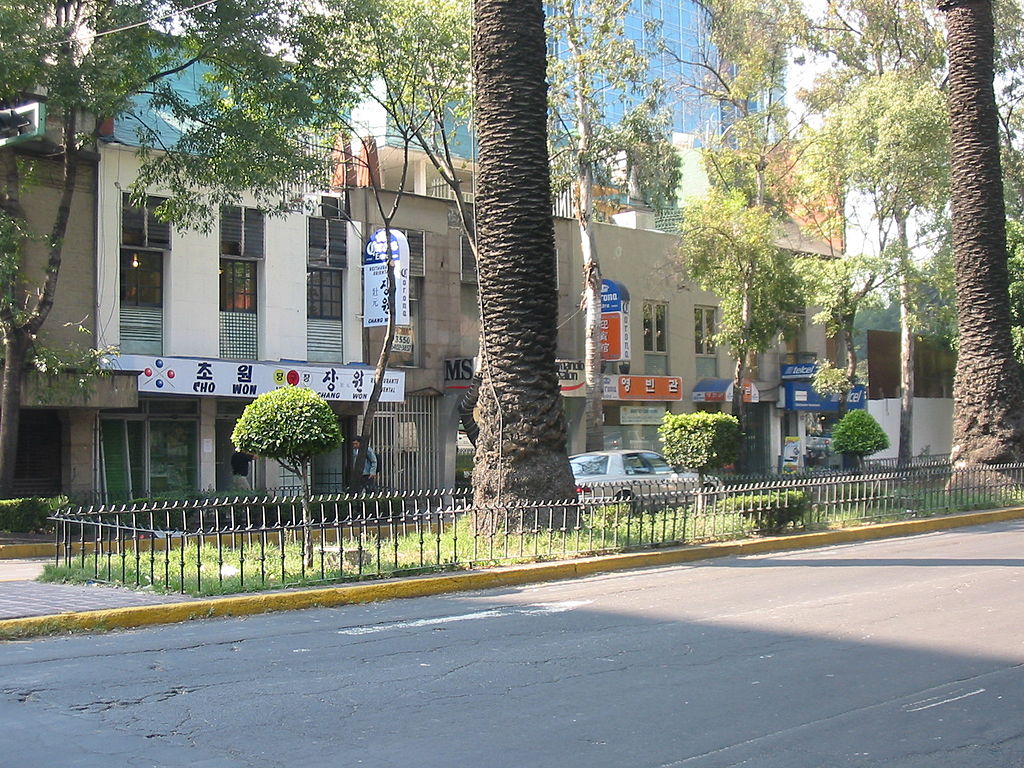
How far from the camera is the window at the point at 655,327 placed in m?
36.0

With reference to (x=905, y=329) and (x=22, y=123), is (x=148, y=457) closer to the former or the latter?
(x=22, y=123)

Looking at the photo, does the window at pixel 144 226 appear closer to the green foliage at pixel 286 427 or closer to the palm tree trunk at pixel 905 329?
the green foliage at pixel 286 427

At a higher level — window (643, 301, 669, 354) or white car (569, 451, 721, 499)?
window (643, 301, 669, 354)

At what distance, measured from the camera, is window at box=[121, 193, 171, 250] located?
24438 mm

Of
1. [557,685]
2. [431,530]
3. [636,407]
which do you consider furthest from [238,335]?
[557,685]

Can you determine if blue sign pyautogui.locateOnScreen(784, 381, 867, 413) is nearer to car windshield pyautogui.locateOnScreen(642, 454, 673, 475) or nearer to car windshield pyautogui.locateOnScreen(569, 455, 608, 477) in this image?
car windshield pyautogui.locateOnScreen(642, 454, 673, 475)

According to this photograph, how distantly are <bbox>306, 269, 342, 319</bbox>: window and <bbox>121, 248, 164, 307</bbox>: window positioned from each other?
148 inches

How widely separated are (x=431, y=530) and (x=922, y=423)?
3217 centimetres

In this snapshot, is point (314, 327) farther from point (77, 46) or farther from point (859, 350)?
point (859, 350)

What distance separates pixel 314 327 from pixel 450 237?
4.99m

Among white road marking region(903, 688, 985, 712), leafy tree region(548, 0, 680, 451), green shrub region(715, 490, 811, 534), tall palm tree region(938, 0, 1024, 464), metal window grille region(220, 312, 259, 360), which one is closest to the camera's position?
white road marking region(903, 688, 985, 712)

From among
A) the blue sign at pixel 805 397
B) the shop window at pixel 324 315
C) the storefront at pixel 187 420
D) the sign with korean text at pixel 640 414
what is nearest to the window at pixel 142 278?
the storefront at pixel 187 420

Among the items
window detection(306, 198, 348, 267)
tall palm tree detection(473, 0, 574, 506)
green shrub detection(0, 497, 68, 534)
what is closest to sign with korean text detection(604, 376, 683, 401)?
window detection(306, 198, 348, 267)

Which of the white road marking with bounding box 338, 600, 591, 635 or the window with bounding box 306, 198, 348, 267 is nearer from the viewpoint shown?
the white road marking with bounding box 338, 600, 591, 635
